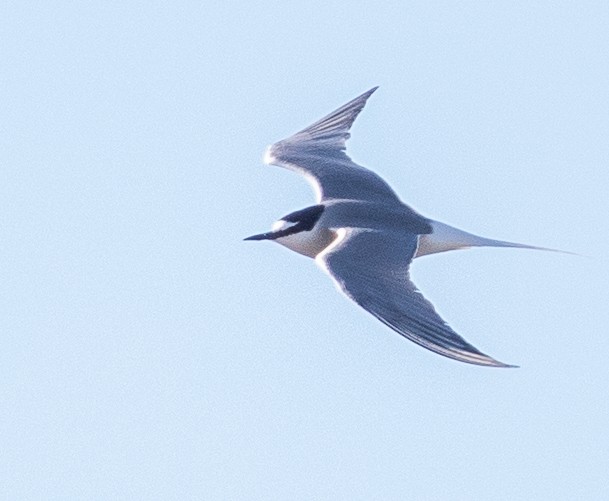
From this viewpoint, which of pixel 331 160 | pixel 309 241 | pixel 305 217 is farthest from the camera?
pixel 331 160

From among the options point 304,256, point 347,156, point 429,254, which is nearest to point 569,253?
point 429,254

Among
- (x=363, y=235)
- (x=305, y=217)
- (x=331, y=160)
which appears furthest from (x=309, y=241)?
(x=331, y=160)

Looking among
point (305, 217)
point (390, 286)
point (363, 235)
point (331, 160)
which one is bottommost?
point (390, 286)

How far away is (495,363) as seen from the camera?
9492 millimetres

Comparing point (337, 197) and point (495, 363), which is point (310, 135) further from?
point (495, 363)

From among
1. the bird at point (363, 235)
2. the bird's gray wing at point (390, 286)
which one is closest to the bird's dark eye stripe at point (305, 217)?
the bird at point (363, 235)

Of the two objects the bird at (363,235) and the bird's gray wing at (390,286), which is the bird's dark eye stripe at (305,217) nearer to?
the bird at (363,235)

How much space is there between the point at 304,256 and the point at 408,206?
39.1 inches

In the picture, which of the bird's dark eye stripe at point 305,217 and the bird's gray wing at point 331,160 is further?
the bird's gray wing at point 331,160

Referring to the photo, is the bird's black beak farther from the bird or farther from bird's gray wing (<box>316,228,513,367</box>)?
bird's gray wing (<box>316,228,513,367</box>)

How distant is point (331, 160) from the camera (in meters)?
15.4

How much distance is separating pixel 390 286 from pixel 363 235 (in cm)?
119

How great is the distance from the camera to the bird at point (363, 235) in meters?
10.8

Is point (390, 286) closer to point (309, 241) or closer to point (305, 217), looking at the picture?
point (309, 241)
